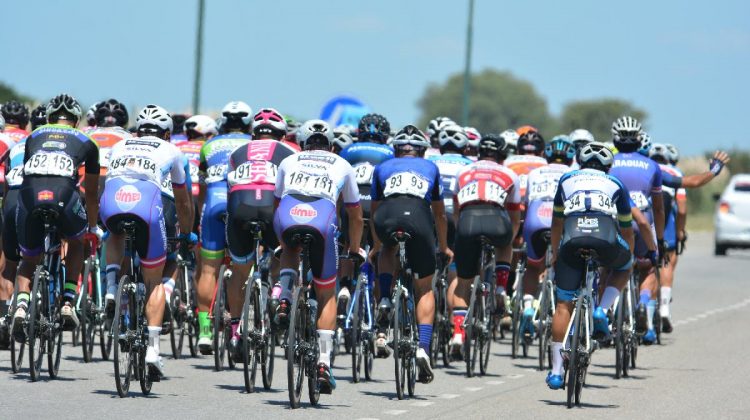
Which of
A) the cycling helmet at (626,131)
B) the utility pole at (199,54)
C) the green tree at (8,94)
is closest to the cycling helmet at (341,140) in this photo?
the cycling helmet at (626,131)

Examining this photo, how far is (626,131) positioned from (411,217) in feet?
8.40

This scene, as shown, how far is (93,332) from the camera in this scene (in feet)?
49.8

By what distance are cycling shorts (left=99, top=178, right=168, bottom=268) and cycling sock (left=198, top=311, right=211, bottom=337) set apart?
181 cm

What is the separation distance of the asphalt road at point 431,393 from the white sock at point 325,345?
1.10ft

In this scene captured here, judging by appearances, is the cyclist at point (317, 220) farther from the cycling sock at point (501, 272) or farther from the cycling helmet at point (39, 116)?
the cycling helmet at point (39, 116)

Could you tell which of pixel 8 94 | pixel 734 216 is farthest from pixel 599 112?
pixel 734 216

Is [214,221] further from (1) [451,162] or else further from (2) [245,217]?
(1) [451,162]

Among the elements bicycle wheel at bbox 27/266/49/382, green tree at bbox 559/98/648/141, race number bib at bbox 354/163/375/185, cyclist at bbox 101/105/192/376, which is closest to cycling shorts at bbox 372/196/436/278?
cyclist at bbox 101/105/192/376

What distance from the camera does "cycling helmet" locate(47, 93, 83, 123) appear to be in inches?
531

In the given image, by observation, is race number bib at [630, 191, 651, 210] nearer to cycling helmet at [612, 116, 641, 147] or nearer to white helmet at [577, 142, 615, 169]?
cycling helmet at [612, 116, 641, 147]

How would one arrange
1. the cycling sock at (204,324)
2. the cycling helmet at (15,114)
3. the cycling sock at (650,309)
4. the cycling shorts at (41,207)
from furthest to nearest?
the cycling sock at (650,309) → the cycling helmet at (15,114) → the cycling sock at (204,324) → the cycling shorts at (41,207)

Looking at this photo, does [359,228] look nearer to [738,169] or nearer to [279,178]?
[279,178]

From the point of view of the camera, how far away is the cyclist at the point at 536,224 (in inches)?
659

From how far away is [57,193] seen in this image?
13.0 metres
